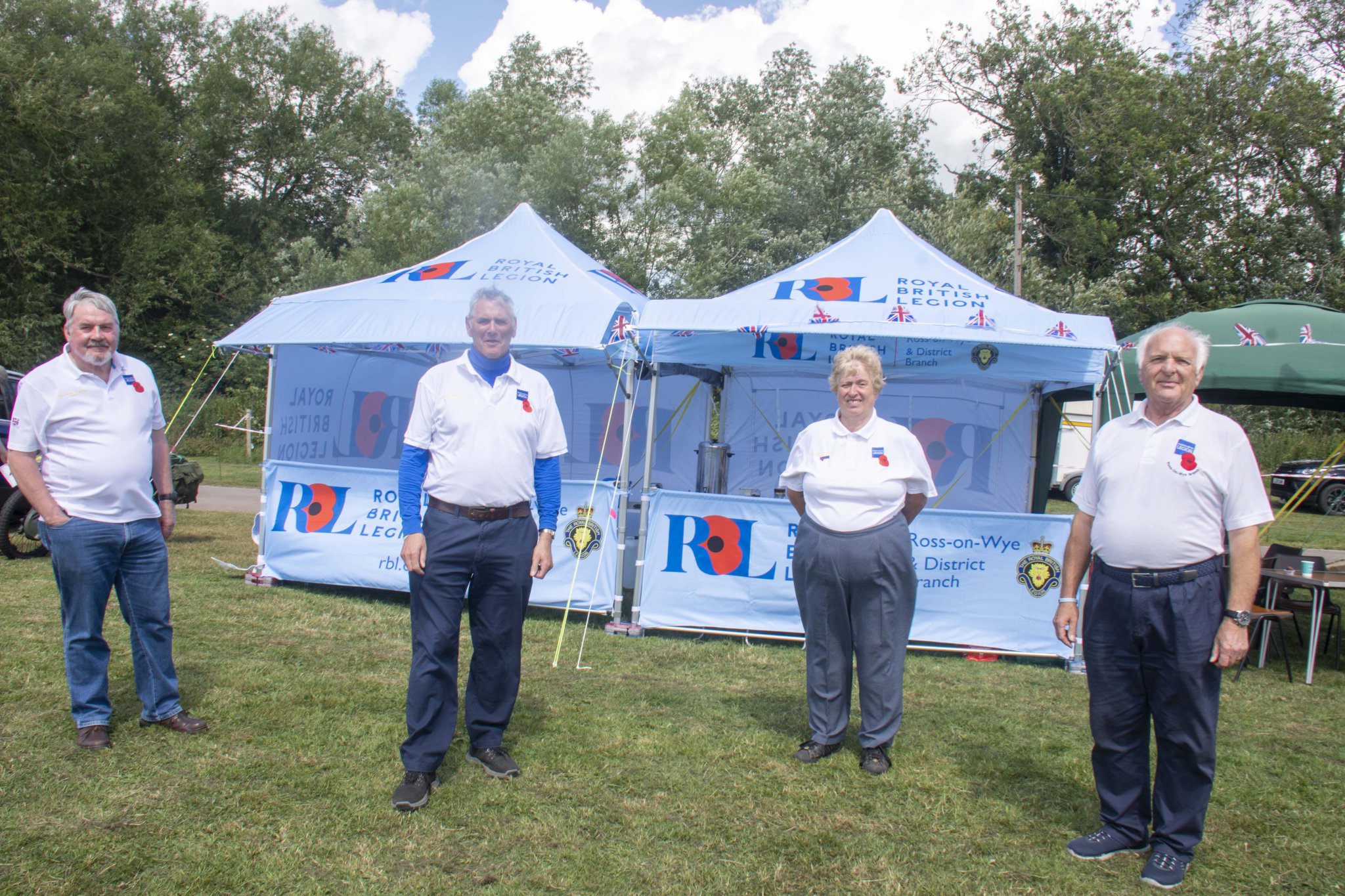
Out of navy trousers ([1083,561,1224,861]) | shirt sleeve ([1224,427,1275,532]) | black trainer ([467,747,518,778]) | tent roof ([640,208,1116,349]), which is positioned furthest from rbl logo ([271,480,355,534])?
shirt sleeve ([1224,427,1275,532])

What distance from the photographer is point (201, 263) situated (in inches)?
1000

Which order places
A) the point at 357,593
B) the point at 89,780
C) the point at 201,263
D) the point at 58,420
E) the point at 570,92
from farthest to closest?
the point at 570,92
the point at 201,263
the point at 357,593
the point at 58,420
the point at 89,780

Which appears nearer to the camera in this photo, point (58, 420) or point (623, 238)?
point (58, 420)

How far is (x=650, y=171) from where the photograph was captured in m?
23.8

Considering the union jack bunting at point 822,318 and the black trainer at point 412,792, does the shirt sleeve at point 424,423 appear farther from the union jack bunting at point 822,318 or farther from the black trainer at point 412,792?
the union jack bunting at point 822,318

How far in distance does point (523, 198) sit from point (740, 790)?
2042 cm

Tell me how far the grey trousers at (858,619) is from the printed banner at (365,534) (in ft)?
8.76

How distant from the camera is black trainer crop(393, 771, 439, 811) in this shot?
126 inches

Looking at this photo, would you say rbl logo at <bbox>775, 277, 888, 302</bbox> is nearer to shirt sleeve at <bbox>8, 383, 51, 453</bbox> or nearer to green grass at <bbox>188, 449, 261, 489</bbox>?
shirt sleeve at <bbox>8, 383, 51, 453</bbox>

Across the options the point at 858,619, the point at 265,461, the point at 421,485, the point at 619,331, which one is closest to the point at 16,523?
the point at 265,461

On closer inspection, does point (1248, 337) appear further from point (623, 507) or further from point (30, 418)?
point (30, 418)

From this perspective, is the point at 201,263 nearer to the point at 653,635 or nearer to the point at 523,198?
the point at 523,198

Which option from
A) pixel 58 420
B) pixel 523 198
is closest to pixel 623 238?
pixel 523 198

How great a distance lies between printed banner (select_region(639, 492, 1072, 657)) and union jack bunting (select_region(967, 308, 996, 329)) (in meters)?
1.16
